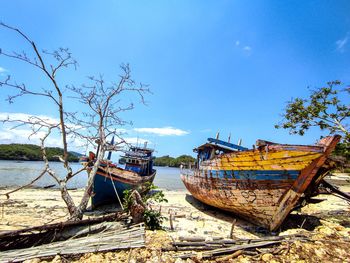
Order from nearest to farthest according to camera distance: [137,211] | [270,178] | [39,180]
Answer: [137,211] → [270,178] → [39,180]

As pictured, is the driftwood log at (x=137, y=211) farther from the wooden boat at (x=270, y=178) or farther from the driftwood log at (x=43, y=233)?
the wooden boat at (x=270, y=178)

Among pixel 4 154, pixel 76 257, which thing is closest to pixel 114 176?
pixel 76 257

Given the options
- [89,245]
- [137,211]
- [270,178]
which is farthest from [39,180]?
[270,178]

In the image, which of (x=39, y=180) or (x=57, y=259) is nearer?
(x=57, y=259)

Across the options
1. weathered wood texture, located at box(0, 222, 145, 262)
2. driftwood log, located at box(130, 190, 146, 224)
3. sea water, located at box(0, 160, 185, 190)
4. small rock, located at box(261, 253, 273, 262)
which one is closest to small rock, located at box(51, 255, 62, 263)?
weathered wood texture, located at box(0, 222, 145, 262)

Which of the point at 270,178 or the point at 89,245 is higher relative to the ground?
the point at 270,178

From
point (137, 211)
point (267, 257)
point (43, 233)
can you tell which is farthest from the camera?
point (137, 211)

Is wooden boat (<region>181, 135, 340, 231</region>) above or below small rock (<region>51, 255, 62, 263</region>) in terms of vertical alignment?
above

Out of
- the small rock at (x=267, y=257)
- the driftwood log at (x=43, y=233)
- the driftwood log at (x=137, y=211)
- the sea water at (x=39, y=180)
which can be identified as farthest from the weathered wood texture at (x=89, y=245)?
the sea water at (x=39, y=180)

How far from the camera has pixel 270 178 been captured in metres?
6.68

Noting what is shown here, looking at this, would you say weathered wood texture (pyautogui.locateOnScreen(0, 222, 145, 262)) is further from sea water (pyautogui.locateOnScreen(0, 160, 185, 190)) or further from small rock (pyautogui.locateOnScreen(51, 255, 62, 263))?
sea water (pyautogui.locateOnScreen(0, 160, 185, 190))

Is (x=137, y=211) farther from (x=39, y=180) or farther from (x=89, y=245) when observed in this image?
(x=39, y=180)

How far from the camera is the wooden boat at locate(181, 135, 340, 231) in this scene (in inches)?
236

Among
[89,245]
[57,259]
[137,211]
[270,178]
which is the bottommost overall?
[57,259]
